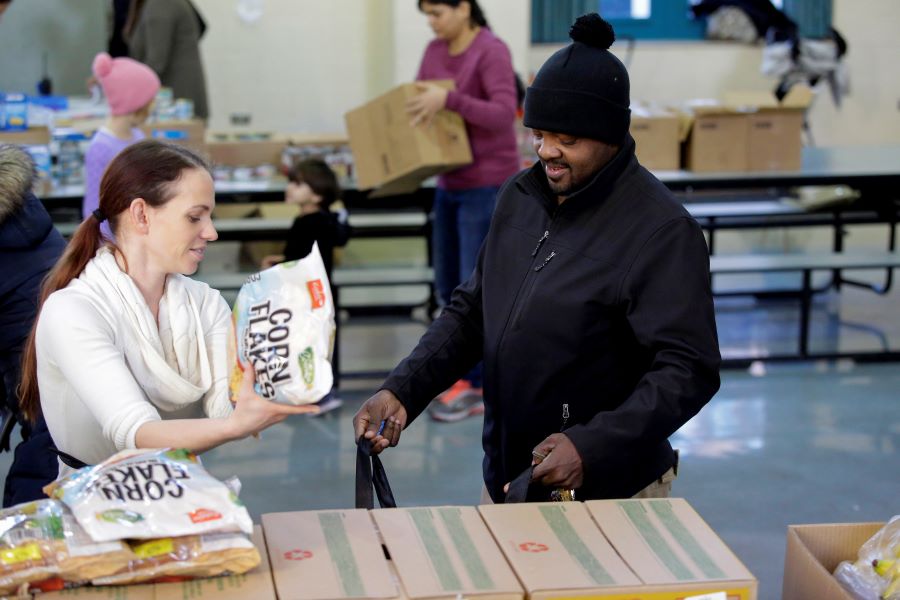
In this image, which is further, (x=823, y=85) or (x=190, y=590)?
(x=823, y=85)

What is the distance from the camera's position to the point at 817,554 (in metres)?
2.07

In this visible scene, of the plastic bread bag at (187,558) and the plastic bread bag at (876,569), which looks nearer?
the plastic bread bag at (187,558)

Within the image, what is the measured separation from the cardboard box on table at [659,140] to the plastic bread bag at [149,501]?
4399 mm

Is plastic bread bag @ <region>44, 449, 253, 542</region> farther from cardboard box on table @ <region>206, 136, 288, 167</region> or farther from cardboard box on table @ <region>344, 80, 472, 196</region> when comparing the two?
cardboard box on table @ <region>206, 136, 288, 167</region>

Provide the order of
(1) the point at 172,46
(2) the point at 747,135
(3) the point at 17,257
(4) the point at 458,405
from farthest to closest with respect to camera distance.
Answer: (1) the point at 172,46
(2) the point at 747,135
(4) the point at 458,405
(3) the point at 17,257

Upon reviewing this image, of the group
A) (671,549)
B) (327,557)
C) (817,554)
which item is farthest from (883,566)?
(327,557)

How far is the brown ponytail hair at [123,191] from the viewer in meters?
2.06

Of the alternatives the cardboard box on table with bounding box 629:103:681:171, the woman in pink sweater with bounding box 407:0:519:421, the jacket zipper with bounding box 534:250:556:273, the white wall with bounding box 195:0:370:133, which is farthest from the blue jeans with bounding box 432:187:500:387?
the white wall with bounding box 195:0:370:133

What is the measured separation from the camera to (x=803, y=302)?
558 centimetres

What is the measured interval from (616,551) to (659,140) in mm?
4277

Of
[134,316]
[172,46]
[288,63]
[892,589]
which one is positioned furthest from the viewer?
[288,63]

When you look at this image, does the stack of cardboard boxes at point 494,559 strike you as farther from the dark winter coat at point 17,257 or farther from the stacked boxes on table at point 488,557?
the dark winter coat at point 17,257

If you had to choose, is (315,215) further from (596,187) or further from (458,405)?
(596,187)

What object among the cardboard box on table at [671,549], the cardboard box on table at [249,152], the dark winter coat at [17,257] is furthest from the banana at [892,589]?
the cardboard box on table at [249,152]
